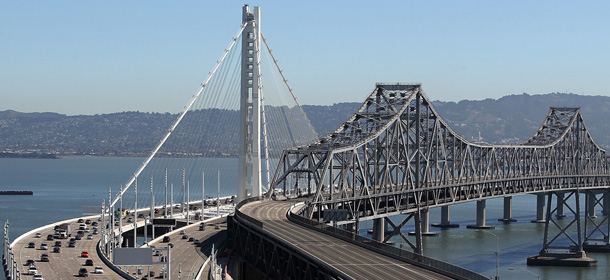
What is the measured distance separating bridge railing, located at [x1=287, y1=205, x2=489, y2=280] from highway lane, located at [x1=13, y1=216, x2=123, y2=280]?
1357cm

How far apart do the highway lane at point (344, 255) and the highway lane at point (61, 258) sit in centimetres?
1194

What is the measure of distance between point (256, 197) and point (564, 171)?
3462 inches

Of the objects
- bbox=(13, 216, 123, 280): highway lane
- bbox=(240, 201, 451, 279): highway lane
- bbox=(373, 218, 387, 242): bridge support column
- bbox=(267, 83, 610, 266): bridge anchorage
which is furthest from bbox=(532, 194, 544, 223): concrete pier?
bbox=(240, 201, 451, 279): highway lane

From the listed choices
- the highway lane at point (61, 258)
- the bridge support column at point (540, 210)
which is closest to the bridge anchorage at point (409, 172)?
the bridge support column at point (540, 210)

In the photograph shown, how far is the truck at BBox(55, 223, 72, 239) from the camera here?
103 m

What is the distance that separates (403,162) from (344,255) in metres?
61.4

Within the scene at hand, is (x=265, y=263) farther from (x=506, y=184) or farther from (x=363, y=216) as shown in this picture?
(x=506, y=184)

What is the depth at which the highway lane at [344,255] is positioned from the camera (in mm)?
49681

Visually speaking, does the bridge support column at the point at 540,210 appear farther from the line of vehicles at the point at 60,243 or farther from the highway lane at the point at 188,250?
the line of vehicles at the point at 60,243

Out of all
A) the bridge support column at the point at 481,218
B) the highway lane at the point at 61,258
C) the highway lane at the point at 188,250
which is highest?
the highway lane at the point at 188,250

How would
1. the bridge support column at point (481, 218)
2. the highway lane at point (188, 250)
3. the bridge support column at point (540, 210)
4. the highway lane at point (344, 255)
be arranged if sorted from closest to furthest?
the highway lane at point (344, 255) → the highway lane at point (188, 250) → the bridge support column at point (481, 218) → the bridge support column at point (540, 210)

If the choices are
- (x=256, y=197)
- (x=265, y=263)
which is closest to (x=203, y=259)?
(x=265, y=263)

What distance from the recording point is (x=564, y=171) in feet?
566

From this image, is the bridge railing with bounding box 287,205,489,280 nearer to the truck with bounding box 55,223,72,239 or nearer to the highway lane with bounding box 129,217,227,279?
the highway lane with bounding box 129,217,227,279
